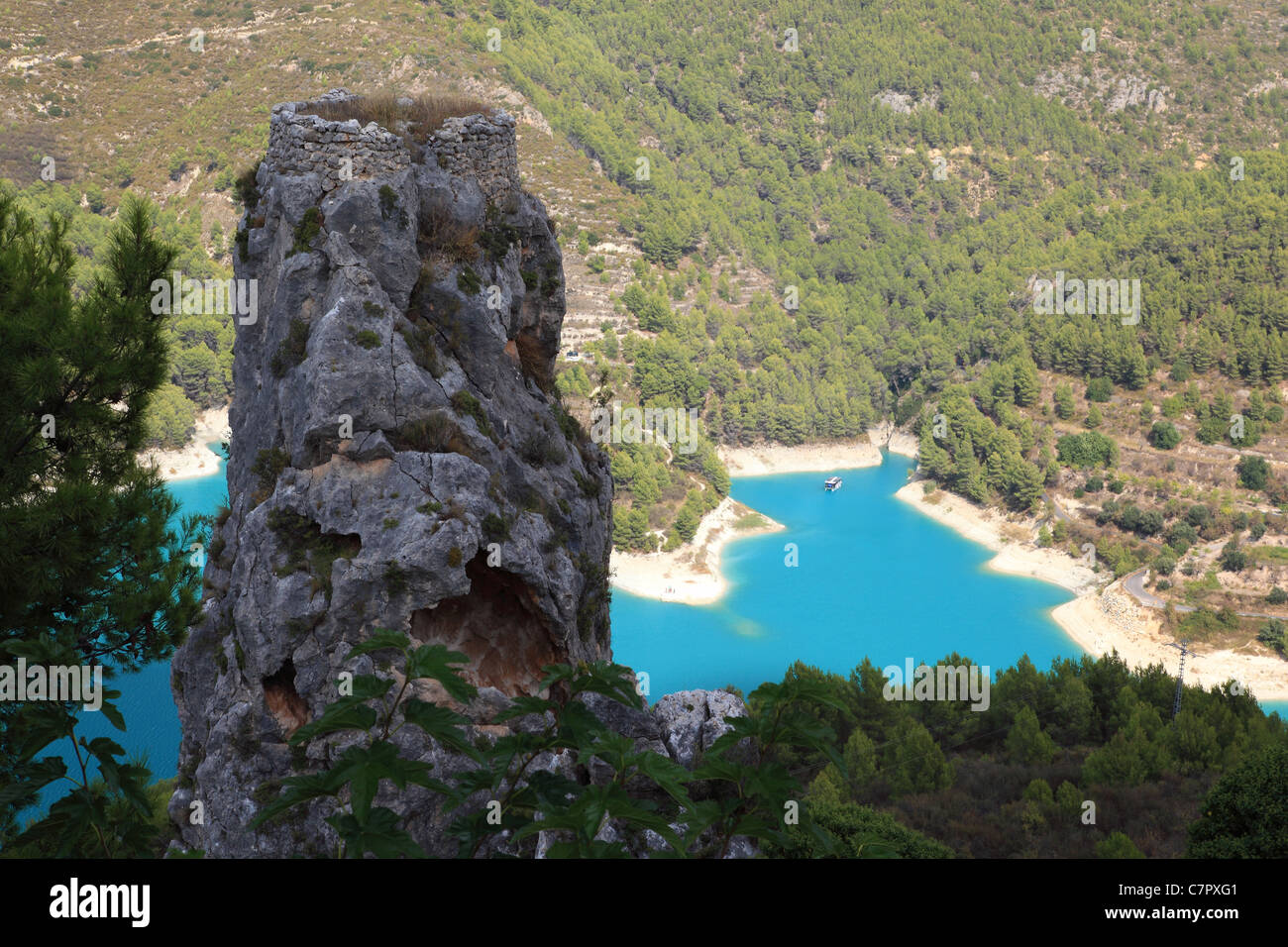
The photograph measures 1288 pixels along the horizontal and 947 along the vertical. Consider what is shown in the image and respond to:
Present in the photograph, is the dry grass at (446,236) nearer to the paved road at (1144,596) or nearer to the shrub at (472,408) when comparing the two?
the shrub at (472,408)

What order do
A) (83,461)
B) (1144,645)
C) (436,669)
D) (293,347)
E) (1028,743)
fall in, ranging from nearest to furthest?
(436,669) → (83,461) → (293,347) → (1028,743) → (1144,645)

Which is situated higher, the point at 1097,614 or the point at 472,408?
the point at 472,408

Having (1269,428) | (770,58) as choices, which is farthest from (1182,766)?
(770,58)

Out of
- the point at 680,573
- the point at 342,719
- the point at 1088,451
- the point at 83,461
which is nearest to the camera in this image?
the point at 342,719

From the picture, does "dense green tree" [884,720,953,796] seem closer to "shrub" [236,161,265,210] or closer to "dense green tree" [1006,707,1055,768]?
"dense green tree" [1006,707,1055,768]

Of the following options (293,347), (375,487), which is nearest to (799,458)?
(293,347)

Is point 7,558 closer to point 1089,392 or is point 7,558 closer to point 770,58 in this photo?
point 1089,392

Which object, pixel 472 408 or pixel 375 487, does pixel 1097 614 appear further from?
pixel 375 487
